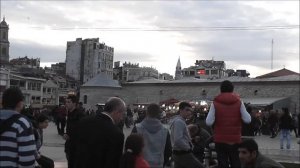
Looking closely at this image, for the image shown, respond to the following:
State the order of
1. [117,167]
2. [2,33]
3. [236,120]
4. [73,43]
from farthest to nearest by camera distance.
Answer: [73,43]
[2,33]
[236,120]
[117,167]

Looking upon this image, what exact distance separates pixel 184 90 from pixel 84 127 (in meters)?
67.7

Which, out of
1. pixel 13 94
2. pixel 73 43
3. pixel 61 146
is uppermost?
pixel 73 43

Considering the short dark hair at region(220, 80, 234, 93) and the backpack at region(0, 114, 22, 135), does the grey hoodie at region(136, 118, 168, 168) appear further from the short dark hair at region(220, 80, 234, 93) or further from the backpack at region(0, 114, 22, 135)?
the backpack at region(0, 114, 22, 135)

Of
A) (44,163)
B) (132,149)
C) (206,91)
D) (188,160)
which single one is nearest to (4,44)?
(206,91)

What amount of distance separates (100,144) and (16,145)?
3.25 feet

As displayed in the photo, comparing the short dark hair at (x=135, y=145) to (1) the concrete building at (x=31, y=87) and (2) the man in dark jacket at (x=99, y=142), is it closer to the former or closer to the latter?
(2) the man in dark jacket at (x=99, y=142)

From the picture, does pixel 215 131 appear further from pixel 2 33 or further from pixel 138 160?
pixel 2 33

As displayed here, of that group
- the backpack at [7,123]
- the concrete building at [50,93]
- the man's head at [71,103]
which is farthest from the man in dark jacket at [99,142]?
the concrete building at [50,93]

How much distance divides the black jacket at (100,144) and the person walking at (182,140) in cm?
320

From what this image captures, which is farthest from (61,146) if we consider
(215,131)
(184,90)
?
(184,90)

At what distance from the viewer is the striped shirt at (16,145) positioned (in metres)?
5.77

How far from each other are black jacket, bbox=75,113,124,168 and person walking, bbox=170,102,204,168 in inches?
126

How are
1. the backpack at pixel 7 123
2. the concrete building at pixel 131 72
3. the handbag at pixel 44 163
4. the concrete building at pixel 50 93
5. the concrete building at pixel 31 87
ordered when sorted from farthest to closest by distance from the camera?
the concrete building at pixel 131 72 < the concrete building at pixel 50 93 < the concrete building at pixel 31 87 < the handbag at pixel 44 163 < the backpack at pixel 7 123

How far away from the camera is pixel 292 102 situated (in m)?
63.8
